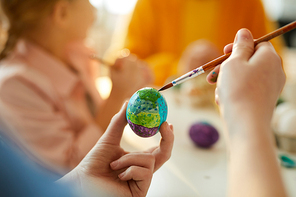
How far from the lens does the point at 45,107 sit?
72 centimetres

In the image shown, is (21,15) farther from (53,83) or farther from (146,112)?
(146,112)

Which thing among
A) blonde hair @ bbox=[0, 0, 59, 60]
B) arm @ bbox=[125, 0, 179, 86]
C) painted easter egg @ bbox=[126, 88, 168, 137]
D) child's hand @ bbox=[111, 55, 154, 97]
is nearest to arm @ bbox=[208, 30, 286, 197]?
painted easter egg @ bbox=[126, 88, 168, 137]

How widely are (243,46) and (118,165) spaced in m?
0.29

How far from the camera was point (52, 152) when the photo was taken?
0.67 m

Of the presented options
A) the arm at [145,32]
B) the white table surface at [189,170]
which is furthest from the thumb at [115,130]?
the arm at [145,32]

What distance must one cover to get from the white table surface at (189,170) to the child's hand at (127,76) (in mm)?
146

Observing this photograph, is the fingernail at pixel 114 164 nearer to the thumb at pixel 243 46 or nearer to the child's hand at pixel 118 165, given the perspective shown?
the child's hand at pixel 118 165

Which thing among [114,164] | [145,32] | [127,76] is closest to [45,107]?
[127,76]

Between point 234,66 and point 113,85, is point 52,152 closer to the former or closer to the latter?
point 113,85

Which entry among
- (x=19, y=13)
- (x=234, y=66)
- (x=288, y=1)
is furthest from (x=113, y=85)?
(x=288, y=1)

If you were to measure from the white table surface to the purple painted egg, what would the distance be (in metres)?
0.02

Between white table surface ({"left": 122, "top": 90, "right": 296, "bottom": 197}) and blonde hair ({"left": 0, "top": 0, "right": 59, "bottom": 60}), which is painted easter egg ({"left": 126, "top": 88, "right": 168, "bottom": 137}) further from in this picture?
blonde hair ({"left": 0, "top": 0, "right": 59, "bottom": 60})

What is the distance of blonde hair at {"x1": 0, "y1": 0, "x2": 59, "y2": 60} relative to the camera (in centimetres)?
73

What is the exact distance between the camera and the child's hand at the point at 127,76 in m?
0.80
